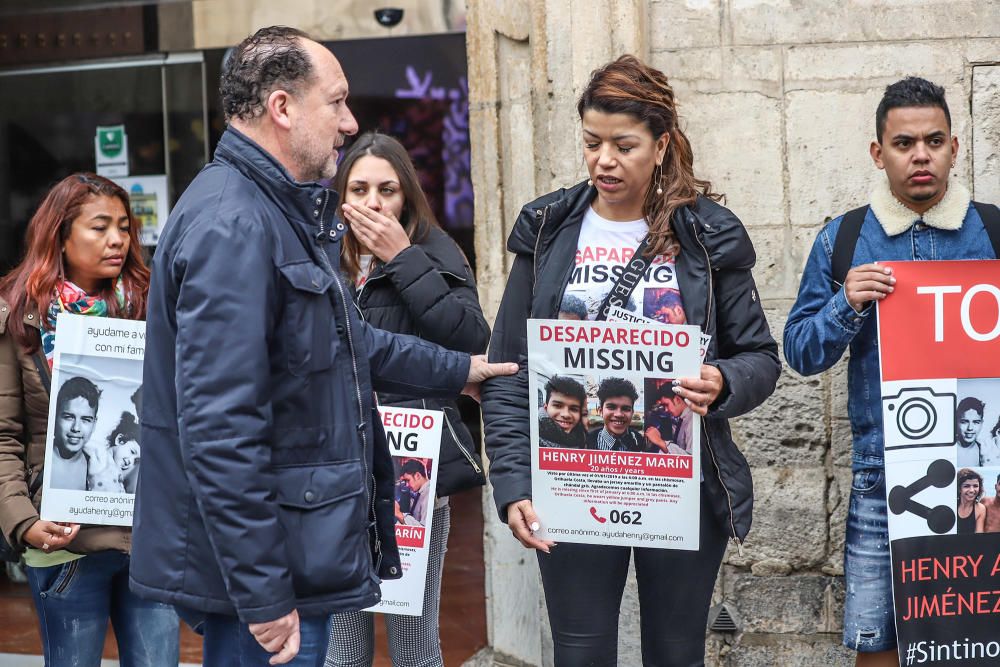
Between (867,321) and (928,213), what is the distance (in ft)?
1.12

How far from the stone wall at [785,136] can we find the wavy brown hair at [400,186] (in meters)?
0.72

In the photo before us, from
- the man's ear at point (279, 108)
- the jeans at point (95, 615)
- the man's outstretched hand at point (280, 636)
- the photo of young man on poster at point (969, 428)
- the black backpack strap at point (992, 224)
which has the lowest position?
the jeans at point (95, 615)

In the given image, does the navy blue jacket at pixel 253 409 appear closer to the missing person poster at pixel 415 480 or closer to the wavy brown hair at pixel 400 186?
the missing person poster at pixel 415 480

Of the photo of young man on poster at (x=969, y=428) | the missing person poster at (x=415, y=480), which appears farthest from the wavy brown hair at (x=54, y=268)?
the photo of young man on poster at (x=969, y=428)

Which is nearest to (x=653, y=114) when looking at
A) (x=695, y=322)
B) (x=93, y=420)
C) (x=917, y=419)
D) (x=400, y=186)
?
(x=695, y=322)

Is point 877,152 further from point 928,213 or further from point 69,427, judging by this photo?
point 69,427

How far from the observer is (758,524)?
436 cm

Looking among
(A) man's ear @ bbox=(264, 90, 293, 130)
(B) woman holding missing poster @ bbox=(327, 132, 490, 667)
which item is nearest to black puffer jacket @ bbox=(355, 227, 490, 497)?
(B) woman holding missing poster @ bbox=(327, 132, 490, 667)

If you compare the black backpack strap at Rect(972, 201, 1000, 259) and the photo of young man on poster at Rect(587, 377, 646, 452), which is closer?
the photo of young man on poster at Rect(587, 377, 646, 452)

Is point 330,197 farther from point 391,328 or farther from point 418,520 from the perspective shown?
point 418,520

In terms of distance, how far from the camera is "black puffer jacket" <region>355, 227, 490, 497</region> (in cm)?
357

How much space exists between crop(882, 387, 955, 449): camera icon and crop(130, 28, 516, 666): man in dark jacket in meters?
1.44

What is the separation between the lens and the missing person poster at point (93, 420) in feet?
11.1

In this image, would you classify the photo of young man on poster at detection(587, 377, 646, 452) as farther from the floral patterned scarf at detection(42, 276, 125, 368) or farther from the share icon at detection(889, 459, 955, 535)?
the floral patterned scarf at detection(42, 276, 125, 368)
